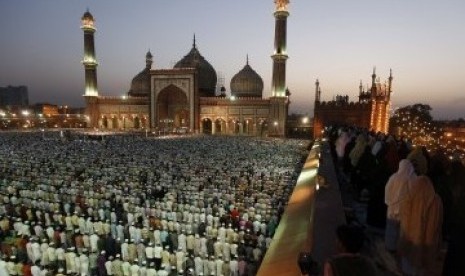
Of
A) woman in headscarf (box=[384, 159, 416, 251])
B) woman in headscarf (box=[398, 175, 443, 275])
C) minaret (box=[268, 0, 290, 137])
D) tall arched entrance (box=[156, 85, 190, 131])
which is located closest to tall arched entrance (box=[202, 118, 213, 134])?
tall arched entrance (box=[156, 85, 190, 131])

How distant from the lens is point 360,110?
107 ft

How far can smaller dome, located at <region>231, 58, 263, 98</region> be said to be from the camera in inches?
1681

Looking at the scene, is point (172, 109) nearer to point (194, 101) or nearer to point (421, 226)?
point (194, 101)

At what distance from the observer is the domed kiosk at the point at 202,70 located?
143 feet

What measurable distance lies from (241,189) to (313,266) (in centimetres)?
858

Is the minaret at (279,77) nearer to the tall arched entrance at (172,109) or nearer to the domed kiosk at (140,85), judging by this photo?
the tall arched entrance at (172,109)

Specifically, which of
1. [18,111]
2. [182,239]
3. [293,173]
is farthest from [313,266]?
[18,111]

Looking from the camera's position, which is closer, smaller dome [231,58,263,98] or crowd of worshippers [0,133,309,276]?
crowd of worshippers [0,133,309,276]

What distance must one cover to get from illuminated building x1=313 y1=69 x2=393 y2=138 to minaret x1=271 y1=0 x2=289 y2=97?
17.6ft

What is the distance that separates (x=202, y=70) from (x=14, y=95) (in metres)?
86.7

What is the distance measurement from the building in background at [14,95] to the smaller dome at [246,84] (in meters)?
87.5

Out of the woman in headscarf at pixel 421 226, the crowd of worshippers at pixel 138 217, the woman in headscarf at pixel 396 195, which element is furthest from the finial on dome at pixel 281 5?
the woman in headscarf at pixel 421 226

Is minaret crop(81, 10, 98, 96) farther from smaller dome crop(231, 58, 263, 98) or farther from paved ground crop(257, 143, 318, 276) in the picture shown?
paved ground crop(257, 143, 318, 276)

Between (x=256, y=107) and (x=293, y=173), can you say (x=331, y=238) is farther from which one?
(x=256, y=107)
